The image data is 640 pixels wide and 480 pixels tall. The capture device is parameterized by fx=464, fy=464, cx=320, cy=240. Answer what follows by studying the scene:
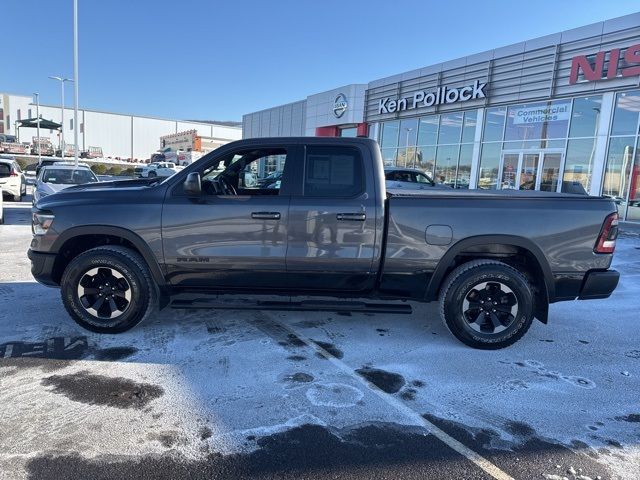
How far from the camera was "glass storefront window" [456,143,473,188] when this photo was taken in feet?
67.6

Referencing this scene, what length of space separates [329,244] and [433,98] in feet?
63.0

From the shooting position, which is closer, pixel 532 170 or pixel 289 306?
pixel 289 306

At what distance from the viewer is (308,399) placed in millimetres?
3318

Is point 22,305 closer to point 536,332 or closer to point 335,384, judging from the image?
point 335,384

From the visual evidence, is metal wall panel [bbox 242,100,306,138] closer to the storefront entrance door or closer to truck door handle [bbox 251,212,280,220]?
the storefront entrance door

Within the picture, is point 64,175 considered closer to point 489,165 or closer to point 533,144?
point 489,165

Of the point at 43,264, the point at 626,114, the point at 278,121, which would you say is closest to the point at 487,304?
the point at 43,264

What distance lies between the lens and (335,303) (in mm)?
4500

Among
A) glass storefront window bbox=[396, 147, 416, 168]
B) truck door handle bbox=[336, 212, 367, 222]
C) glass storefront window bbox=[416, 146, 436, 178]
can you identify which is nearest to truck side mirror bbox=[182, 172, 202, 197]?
truck door handle bbox=[336, 212, 367, 222]

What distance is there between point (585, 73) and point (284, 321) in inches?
620

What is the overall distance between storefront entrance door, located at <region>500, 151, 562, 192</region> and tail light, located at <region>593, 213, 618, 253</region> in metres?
12.9

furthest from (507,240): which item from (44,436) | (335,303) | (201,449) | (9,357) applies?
(9,357)

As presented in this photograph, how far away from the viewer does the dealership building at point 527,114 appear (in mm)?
15023

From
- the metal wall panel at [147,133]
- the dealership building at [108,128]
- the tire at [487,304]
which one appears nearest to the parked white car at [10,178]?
the tire at [487,304]
